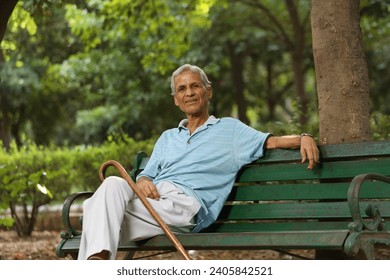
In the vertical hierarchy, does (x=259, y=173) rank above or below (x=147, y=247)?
above

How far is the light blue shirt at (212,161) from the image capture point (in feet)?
15.3

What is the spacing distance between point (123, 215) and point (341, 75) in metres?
1.70

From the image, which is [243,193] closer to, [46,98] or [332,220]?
[332,220]

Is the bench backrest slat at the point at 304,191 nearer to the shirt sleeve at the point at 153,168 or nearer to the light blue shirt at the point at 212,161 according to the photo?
the light blue shirt at the point at 212,161

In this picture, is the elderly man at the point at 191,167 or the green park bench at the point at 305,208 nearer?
the green park bench at the point at 305,208

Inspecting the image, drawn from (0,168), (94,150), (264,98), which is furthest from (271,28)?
(0,168)

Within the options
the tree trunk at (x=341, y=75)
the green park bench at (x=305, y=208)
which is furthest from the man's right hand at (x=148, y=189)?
the tree trunk at (x=341, y=75)

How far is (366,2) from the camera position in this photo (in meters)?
11.5

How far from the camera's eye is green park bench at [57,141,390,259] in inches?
153

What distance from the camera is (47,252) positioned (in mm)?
7859

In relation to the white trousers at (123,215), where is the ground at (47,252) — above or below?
below

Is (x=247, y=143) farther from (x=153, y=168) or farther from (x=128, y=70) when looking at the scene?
(x=128, y=70)

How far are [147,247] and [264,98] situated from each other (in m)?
17.1
